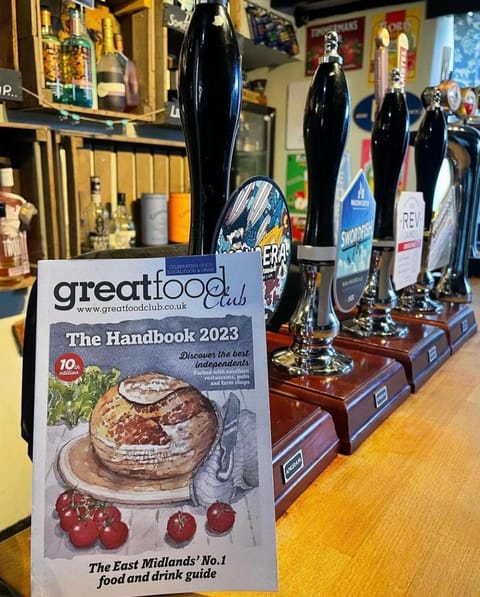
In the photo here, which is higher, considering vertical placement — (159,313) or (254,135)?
(254,135)

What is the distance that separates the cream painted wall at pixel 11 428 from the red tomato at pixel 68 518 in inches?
51.7

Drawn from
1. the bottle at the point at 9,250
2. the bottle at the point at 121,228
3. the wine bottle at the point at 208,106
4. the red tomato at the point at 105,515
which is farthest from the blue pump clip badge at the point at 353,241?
the bottle at the point at 121,228

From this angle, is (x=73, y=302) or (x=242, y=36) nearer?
(x=73, y=302)

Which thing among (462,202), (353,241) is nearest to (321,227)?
(353,241)

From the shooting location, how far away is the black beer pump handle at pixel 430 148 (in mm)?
1031

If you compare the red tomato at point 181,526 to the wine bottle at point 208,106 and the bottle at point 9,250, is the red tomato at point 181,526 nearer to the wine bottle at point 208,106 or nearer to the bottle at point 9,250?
the wine bottle at point 208,106

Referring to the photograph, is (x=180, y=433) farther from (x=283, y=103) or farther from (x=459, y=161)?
(x=283, y=103)

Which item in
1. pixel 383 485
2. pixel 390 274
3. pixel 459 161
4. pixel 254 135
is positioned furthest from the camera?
pixel 254 135

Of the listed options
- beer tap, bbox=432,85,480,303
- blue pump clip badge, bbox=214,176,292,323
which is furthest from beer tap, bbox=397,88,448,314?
blue pump clip badge, bbox=214,176,292,323

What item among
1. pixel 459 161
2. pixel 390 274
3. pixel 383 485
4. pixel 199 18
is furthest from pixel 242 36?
pixel 383 485

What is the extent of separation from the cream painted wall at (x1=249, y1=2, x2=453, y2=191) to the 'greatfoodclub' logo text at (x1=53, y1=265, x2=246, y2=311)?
2014mm

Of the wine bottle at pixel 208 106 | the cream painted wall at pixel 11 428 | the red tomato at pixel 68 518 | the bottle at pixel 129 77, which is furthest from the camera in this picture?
the bottle at pixel 129 77

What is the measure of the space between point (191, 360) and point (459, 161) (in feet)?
3.44

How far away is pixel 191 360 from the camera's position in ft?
1.30
